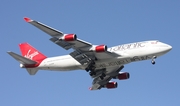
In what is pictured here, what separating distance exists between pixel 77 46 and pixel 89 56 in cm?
314

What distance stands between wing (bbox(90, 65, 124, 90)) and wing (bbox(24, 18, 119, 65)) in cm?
763

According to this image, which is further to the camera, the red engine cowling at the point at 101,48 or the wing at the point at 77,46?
the red engine cowling at the point at 101,48

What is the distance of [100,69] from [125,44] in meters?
8.13

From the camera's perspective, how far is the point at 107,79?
7375cm

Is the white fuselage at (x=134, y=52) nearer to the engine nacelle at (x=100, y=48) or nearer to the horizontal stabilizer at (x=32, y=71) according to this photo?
the engine nacelle at (x=100, y=48)

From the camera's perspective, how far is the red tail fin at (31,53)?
70.9 m

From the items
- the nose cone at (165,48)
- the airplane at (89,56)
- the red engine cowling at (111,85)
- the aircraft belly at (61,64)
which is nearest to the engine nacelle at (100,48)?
the airplane at (89,56)

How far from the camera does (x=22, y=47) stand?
7469cm

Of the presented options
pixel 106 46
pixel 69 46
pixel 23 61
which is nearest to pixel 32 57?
pixel 23 61

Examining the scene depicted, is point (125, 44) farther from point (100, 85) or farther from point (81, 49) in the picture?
point (100, 85)

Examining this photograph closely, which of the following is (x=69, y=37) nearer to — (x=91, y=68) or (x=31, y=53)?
(x=91, y=68)

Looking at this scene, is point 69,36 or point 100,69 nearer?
point 69,36

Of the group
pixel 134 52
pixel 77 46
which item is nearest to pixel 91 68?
pixel 77 46

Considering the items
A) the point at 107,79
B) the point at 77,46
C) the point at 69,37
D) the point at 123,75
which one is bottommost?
the point at 107,79
